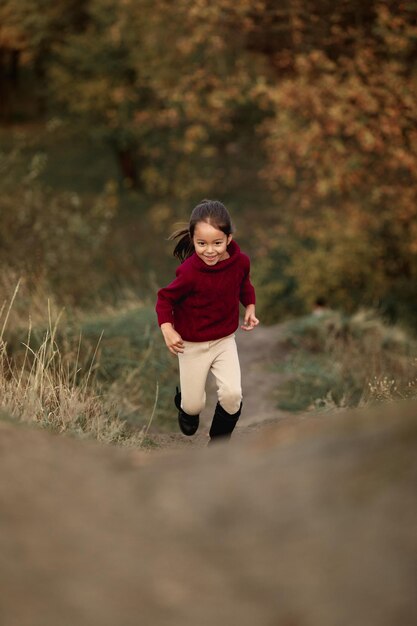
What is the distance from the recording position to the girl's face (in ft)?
13.4

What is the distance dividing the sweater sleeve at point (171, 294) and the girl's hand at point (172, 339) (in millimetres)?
50

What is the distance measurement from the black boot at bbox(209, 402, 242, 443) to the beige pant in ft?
0.15

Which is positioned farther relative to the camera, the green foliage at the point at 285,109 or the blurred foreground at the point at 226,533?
the green foliage at the point at 285,109

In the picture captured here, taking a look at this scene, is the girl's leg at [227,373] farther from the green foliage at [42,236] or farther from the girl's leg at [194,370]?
the green foliage at [42,236]

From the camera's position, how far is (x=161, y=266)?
17672mm

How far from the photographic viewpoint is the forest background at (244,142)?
9891mm

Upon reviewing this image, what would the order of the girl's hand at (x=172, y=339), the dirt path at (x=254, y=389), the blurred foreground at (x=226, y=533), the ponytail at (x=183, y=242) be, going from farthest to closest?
1. the dirt path at (x=254, y=389)
2. the ponytail at (x=183, y=242)
3. the girl's hand at (x=172, y=339)
4. the blurred foreground at (x=226, y=533)

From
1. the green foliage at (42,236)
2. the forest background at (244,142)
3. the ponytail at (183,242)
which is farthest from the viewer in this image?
the forest background at (244,142)

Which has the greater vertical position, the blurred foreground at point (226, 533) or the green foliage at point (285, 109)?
the blurred foreground at point (226, 533)

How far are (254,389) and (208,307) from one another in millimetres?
2668

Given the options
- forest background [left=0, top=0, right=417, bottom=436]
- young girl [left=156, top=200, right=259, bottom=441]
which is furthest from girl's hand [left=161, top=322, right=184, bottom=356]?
forest background [left=0, top=0, right=417, bottom=436]

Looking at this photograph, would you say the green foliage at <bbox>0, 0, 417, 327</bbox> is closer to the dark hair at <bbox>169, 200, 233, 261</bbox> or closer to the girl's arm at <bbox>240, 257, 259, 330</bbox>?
the girl's arm at <bbox>240, 257, 259, 330</bbox>

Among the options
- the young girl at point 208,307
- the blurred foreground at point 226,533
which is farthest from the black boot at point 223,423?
the blurred foreground at point 226,533

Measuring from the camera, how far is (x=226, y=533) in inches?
73.4
